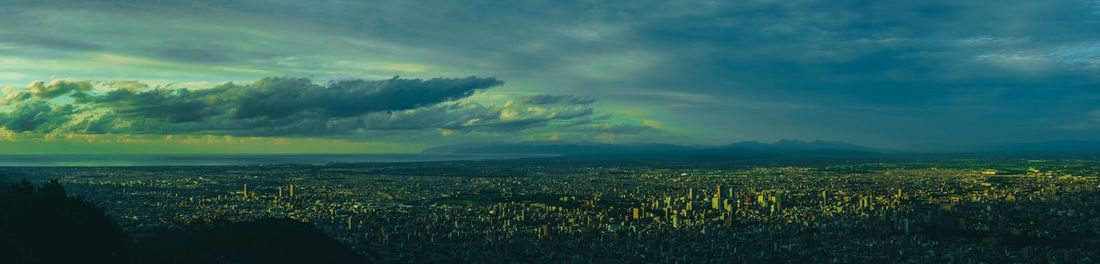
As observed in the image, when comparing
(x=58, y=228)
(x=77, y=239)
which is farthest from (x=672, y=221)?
(x=58, y=228)

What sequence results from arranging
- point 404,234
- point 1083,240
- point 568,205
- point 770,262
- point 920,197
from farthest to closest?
1. point 920,197
2. point 568,205
3. point 404,234
4. point 1083,240
5. point 770,262

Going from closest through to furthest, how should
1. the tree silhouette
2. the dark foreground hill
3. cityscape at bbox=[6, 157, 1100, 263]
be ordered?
the dark foreground hill, the tree silhouette, cityscape at bbox=[6, 157, 1100, 263]

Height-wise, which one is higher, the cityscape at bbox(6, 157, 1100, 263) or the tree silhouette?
the tree silhouette

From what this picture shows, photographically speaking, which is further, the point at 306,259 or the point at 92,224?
the point at 306,259

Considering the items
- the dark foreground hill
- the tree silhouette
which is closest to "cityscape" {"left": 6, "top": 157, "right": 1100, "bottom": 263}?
the dark foreground hill

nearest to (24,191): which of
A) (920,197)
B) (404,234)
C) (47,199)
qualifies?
(47,199)

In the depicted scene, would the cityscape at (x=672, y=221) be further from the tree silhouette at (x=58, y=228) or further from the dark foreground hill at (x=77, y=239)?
the tree silhouette at (x=58, y=228)

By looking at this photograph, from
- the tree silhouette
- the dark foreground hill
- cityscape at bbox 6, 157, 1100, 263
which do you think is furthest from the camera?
cityscape at bbox 6, 157, 1100, 263

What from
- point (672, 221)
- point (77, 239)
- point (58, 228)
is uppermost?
point (58, 228)

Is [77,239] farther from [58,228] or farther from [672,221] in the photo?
[672,221]

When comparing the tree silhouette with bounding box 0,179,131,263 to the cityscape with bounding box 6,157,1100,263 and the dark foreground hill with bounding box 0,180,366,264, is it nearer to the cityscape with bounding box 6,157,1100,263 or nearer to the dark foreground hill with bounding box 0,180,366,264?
the dark foreground hill with bounding box 0,180,366,264

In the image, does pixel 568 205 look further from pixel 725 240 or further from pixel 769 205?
pixel 725 240
